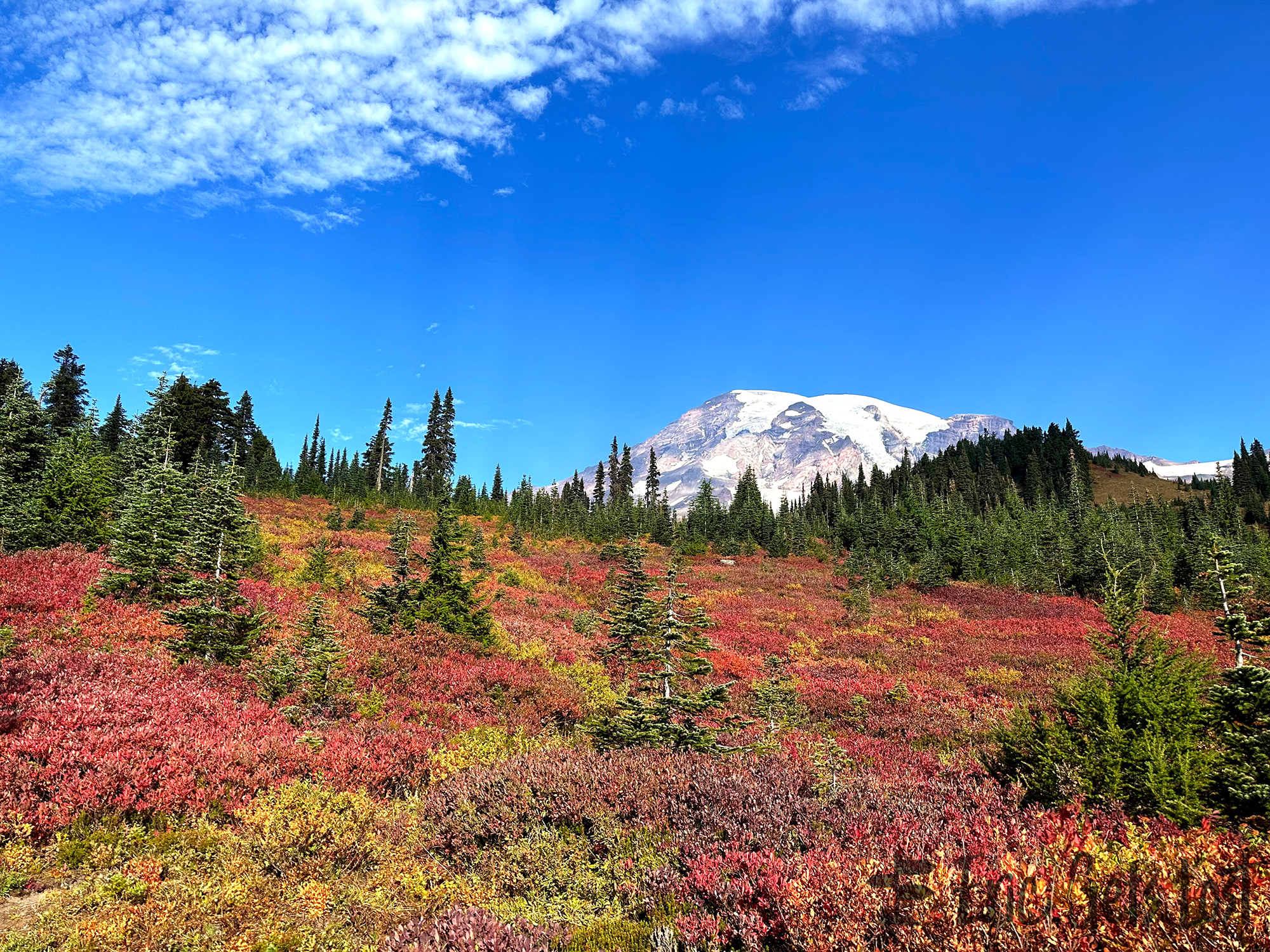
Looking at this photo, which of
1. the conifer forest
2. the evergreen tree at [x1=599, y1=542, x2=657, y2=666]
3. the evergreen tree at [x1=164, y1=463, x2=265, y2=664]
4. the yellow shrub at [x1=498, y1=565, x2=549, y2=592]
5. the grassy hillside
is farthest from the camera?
the grassy hillside

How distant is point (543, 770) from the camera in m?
7.36

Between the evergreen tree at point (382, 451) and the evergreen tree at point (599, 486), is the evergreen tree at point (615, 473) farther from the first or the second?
the evergreen tree at point (382, 451)

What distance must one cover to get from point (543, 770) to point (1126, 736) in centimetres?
731

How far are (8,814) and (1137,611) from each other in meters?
13.7

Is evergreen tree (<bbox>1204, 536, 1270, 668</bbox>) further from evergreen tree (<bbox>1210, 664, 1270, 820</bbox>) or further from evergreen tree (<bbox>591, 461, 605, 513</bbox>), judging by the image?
evergreen tree (<bbox>591, 461, 605, 513</bbox>)

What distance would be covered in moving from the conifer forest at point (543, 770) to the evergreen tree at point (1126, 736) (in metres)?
0.04

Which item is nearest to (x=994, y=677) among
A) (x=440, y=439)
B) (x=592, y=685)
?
(x=592, y=685)

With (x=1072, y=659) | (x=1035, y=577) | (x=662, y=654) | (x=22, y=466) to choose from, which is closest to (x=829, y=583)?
(x=1035, y=577)

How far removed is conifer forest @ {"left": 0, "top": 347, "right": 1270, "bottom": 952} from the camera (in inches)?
164

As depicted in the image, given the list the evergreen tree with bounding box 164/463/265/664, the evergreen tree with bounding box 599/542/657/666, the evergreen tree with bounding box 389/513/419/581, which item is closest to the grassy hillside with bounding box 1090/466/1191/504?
the evergreen tree with bounding box 599/542/657/666

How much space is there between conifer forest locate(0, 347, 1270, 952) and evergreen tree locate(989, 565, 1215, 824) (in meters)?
0.04

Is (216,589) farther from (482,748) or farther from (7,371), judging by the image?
(7,371)

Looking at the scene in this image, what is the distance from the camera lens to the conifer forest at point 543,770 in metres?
4.18

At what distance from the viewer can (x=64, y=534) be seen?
1931cm
